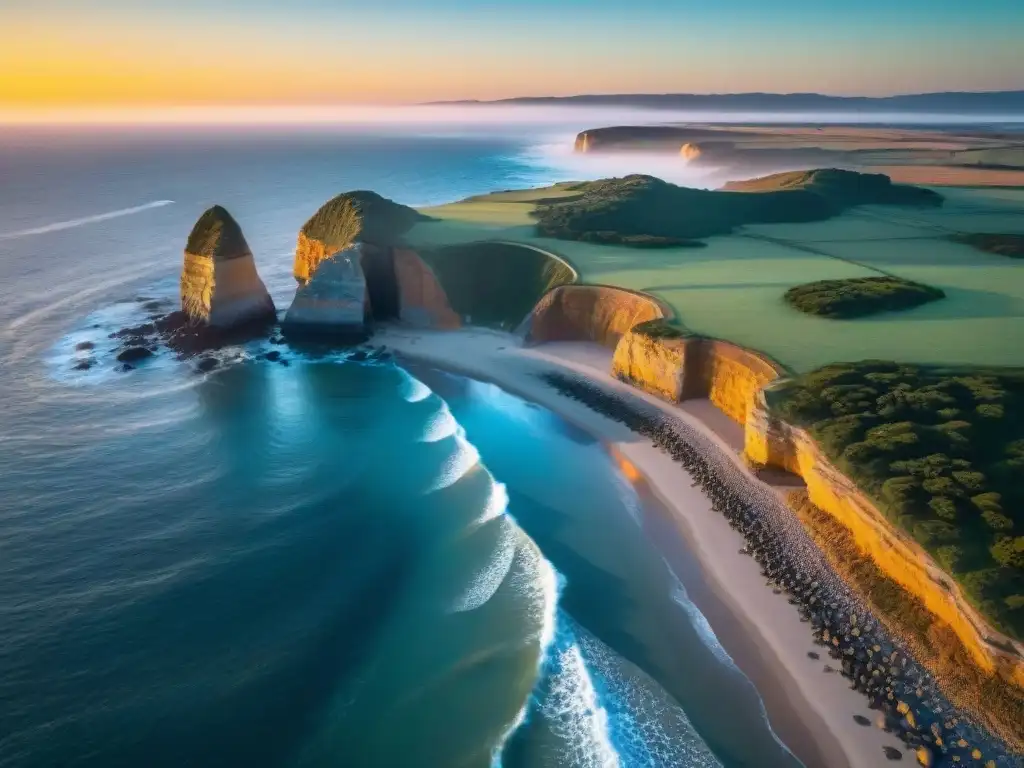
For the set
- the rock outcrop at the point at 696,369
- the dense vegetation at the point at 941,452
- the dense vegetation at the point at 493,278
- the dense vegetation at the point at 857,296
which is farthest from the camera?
the dense vegetation at the point at 493,278

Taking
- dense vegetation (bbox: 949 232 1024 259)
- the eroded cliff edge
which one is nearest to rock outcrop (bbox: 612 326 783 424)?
the eroded cliff edge

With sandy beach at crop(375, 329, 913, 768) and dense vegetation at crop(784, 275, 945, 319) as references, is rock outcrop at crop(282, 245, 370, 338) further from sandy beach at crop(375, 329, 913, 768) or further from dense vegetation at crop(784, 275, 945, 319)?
dense vegetation at crop(784, 275, 945, 319)

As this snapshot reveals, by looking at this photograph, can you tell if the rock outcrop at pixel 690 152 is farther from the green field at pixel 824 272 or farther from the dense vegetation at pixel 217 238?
the dense vegetation at pixel 217 238

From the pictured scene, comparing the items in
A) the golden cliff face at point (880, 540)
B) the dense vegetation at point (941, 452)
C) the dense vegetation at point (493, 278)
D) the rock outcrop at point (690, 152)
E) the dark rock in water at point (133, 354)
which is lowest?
the rock outcrop at point (690, 152)

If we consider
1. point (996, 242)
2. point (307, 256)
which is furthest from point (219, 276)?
point (996, 242)

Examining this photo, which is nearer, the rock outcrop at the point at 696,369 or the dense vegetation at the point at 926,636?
the dense vegetation at the point at 926,636

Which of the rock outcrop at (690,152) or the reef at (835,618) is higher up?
the reef at (835,618)

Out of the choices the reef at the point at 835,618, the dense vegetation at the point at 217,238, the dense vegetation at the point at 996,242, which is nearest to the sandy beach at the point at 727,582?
the reef at the point at 835,618
